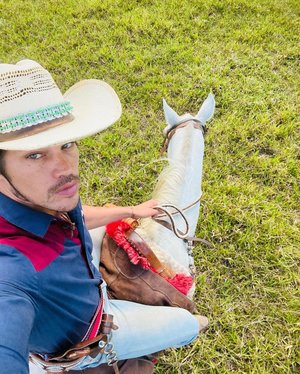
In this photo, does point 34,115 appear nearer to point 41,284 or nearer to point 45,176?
point 45,176

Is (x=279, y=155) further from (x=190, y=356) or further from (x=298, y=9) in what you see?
(x=298, y=9)

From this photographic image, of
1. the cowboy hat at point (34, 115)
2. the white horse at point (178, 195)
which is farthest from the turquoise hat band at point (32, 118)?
the white horse at point (178, 195)

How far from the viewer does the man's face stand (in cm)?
125

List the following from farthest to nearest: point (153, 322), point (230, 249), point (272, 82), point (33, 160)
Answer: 1. point (272, 82)
2. point (230, 249)
3. point (153, 322)
4. point (33, 160)

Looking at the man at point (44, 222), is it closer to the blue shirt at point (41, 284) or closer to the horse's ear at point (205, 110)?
the blue shirt at point (41, 284)

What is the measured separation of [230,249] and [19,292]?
1.90 meters

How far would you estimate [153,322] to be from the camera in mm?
1832

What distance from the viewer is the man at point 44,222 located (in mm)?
1150

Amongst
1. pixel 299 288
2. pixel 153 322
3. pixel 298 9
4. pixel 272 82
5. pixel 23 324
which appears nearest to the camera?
pixel 23 324

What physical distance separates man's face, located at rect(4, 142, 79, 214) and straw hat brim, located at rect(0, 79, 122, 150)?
81 millimetres

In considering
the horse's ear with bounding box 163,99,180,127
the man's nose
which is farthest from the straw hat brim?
the horse's ear with bounding box 163,99,180,127

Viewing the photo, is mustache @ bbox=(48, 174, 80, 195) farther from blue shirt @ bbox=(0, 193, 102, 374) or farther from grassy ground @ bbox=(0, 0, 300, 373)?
grassy ground @ bbox=(0, 0, 300, 373)

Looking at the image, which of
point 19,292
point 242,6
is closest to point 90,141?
point 19,292

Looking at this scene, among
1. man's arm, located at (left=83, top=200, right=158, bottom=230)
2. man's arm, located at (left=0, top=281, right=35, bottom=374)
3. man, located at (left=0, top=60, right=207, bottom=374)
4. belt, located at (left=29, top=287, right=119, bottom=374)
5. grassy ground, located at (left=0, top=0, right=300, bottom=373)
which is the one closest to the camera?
man's arm, located at (left=0, top=281, right=35, bottom=374)
